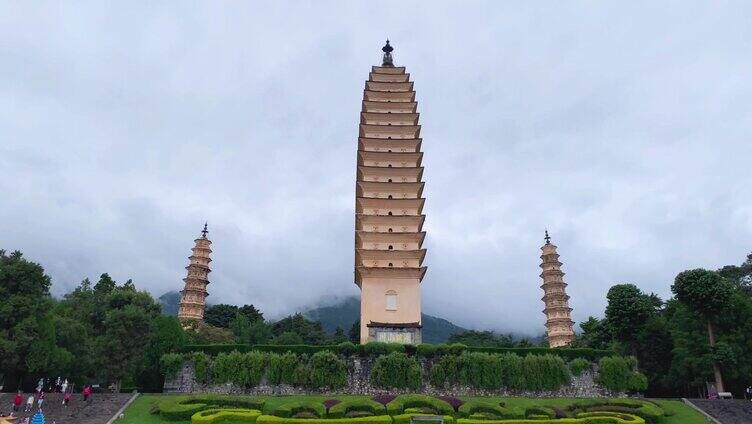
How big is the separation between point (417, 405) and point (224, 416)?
355 inches

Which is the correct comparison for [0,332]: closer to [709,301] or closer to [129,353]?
[129,353]

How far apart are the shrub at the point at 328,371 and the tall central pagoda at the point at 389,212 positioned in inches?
306

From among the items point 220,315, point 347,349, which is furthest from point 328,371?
point 220,315

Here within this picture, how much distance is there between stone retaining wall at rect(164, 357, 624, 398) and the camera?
30.8 m

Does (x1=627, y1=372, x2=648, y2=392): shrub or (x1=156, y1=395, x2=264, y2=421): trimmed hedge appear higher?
(x1=627, y1=372, x2=648, y2=392): shrub

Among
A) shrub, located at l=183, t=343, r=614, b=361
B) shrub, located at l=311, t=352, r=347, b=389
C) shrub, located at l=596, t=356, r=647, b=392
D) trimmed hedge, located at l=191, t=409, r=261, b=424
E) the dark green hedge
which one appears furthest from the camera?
shrub, located at l=183, t=343, r=614, b=361

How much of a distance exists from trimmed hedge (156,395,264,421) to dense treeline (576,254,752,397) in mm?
25861

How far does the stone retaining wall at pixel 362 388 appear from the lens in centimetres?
3081

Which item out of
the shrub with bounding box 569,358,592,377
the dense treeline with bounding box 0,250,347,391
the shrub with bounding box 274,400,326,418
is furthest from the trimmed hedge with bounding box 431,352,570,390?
the dense treeline with bounding box 0,250,347,391

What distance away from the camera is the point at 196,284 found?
58.0m

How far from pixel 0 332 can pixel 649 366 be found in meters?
39.5

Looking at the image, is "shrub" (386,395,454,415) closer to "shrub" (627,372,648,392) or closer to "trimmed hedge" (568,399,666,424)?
"trimmed hedge" (568,399,666,424)

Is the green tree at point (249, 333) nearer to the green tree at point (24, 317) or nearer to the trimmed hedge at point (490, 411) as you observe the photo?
the green tree at point (24, 317)

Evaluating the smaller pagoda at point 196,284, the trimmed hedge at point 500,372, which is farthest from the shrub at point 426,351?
the smaller pagoda at point 196,284
